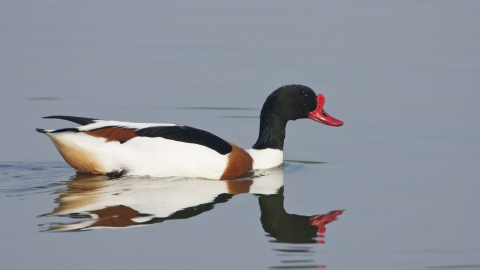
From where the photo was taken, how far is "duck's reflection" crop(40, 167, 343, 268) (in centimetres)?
794

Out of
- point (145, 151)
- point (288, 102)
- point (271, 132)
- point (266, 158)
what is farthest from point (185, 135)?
point (288, 102)

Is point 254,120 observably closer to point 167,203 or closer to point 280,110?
point 280,110

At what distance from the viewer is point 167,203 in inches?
343

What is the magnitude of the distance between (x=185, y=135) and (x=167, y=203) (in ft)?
4.71

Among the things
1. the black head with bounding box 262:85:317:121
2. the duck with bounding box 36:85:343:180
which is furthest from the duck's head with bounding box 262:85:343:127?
the duck with bounding box 36:85:343:180

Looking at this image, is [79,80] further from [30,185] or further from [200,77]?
[30,185]

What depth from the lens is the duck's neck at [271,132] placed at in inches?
428

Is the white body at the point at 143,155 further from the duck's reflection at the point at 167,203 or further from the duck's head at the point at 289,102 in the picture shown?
the duck's head at the point at 289,102

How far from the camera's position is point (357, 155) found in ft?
37.1

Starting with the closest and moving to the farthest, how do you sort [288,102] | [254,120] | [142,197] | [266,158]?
1. [142,197]
2. [266,158]
3. [288,102]
4. [254,120]

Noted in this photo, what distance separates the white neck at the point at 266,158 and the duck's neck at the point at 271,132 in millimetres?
72

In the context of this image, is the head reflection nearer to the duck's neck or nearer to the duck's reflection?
the duck's reflection

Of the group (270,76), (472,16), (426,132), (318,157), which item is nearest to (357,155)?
(318,157)

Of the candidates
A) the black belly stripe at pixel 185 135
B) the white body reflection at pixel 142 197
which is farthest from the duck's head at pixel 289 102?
the black belly stripe at pixel 185 135
